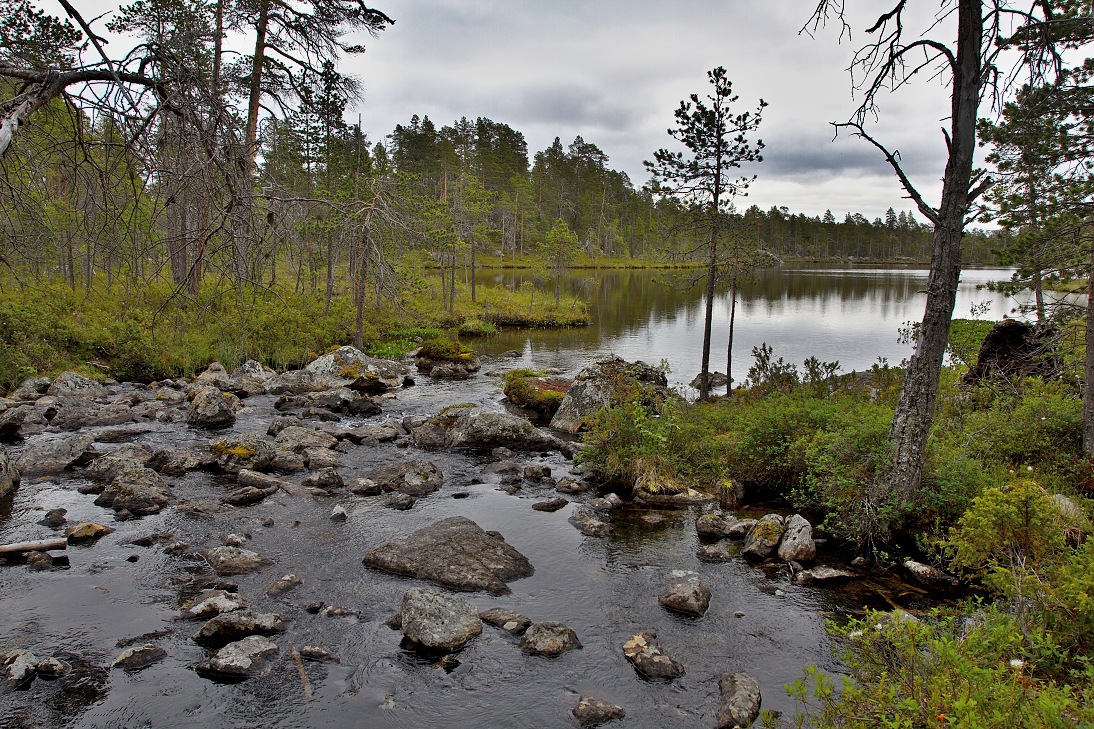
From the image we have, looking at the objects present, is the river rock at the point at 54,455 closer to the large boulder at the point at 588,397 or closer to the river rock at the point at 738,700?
the large boulder at the point at 588,397

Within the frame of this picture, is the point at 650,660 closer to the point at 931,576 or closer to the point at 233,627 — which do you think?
the point at 931,576

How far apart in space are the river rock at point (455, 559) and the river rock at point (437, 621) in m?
0.93

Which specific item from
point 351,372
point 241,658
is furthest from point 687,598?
point 351,372

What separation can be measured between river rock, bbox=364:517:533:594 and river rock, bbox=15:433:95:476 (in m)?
8.08

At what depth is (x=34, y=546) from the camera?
9.23 m

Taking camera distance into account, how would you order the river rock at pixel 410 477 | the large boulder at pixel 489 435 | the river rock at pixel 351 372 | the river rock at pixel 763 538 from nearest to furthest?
the river rock at pixel 763 538
the river rock at pixel 410 477
the large boulder at pixel 489 435
the river rock at pixel 351 372

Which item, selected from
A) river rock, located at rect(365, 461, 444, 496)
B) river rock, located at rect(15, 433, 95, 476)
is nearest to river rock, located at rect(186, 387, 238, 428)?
river rock, located at rect(15, 433, 95, 476)

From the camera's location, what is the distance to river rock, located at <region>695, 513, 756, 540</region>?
35.6ft

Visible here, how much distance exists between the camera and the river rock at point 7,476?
443 inches

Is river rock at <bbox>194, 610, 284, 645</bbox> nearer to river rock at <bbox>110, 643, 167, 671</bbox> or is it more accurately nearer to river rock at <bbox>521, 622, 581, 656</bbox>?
river rock at <bbox>110, 643, 167, 671</bbox>

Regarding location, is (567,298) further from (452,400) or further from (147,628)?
(147,628)

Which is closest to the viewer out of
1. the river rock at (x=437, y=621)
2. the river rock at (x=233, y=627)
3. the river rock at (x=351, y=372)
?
the river rock at (x=233, y=627)

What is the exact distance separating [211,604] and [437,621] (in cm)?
299

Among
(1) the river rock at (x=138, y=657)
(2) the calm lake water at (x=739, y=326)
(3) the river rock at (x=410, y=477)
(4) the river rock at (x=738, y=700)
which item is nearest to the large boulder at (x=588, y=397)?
(2) the calm lake water at (x=739, y=326)
